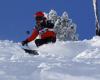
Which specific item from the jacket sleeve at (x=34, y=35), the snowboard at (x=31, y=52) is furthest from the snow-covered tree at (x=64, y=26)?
the snowboard at (x=31, y=52)

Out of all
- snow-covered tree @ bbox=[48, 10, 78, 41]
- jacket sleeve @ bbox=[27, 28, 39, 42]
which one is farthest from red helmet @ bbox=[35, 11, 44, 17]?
snow-covered tree @ bbox=[48, 10, 78, 41]

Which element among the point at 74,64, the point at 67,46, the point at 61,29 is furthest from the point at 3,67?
the point at 61,29

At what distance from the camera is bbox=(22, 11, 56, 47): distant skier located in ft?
57.6

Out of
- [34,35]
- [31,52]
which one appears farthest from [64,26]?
Answer: [31,52]

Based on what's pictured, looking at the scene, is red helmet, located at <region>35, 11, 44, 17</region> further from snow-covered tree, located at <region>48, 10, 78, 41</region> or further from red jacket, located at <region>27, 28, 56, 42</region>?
snow-covered tree, located at <region>48, 10, 78, 41</region>

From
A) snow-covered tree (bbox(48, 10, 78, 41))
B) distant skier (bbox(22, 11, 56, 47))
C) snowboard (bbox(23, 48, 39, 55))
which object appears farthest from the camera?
snow-covered tree (bbox(48, 10, 78, 41))

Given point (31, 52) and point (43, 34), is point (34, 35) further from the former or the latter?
point (31, 52)

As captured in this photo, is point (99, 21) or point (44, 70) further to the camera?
point (99, 21)

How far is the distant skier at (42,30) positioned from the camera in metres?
17.6

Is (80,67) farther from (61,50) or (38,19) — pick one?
(38,19)

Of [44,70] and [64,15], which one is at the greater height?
[64,15]

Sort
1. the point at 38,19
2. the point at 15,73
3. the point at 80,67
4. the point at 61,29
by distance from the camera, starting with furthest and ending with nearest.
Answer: the point at 61,29, the point at 38,19, the point at 80,67, the point at 15,73

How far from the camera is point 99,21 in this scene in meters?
25.9

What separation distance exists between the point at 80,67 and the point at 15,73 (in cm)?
145
